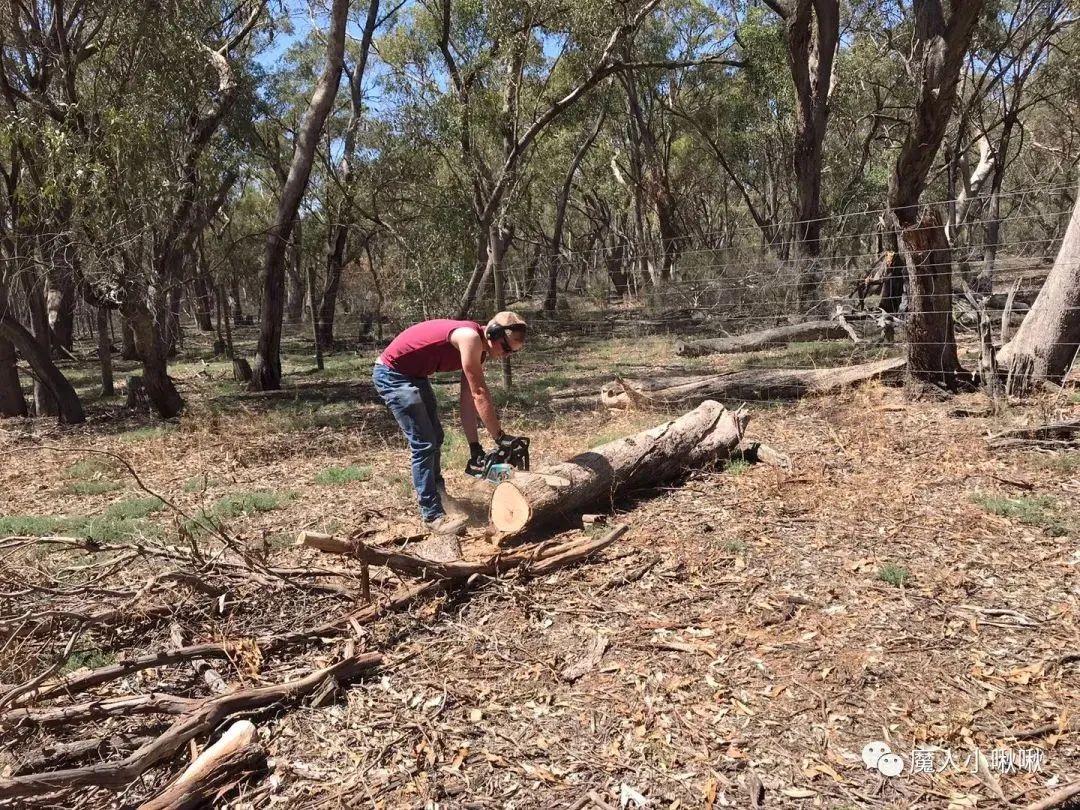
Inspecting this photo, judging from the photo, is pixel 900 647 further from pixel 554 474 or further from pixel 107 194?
pixel 107 194

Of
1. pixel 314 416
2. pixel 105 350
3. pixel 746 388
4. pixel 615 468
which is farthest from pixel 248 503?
pixel 105 350

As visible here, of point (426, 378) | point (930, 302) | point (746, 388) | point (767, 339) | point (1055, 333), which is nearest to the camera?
point (426, 378)

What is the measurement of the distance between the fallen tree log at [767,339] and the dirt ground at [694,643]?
23.8ft

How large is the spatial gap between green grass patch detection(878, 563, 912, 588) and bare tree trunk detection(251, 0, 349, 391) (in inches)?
441

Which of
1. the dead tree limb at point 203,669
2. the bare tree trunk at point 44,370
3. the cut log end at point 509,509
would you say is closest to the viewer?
the dead tree limb at point 203,669

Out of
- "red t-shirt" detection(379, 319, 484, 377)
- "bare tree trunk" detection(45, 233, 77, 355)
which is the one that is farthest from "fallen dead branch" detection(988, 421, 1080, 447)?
"bare tree trunk" detection(45, 233, 77, 355)

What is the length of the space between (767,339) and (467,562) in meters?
10.8

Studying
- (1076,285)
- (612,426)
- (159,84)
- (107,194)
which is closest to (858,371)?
(1076,285)

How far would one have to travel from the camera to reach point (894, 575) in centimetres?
408

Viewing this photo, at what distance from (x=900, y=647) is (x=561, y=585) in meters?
1.81

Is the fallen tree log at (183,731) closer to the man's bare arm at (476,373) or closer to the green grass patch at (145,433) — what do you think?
the man's bare arm at (476,373)

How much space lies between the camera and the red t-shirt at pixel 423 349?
187 inches

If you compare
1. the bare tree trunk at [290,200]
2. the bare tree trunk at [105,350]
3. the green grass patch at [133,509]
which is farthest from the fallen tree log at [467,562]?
the bare tree trunk at [105,350]

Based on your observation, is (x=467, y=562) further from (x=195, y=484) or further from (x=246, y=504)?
(x=195, y=484)
